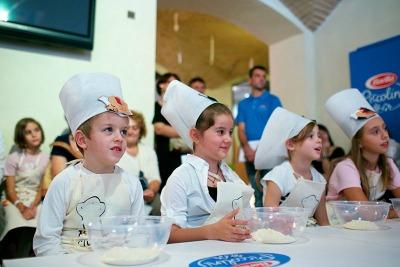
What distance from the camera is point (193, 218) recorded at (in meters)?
1.49

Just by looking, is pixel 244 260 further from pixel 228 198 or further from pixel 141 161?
pixel 141 161

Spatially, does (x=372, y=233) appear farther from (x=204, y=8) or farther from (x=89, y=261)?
(x=204, y=8)

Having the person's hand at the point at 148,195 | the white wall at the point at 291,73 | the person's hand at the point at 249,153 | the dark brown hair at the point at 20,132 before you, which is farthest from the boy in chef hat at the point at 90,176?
the white wall at the point at 291,73

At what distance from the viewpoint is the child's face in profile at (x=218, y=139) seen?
1562 mm

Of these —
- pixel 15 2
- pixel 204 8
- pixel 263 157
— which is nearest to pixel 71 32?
pixel 15 2

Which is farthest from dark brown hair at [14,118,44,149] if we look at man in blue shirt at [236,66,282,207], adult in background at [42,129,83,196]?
man in blue shirt at [236,66,282,207]

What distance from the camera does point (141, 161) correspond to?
2.48 m

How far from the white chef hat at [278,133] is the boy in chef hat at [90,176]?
84 cm

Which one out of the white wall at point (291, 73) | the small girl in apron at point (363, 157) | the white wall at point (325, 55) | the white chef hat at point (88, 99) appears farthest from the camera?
the white wall at point (291, 73)

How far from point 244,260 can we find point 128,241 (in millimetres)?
248

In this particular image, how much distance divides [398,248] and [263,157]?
113cm

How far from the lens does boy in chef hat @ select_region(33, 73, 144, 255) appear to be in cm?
118

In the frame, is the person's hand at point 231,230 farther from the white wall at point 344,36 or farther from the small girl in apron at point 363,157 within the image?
the white wall at point 344,36

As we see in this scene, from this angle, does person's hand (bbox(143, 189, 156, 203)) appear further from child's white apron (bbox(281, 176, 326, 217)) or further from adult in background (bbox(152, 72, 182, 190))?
child's white apron (bbox(281, 176, 326, 217))
